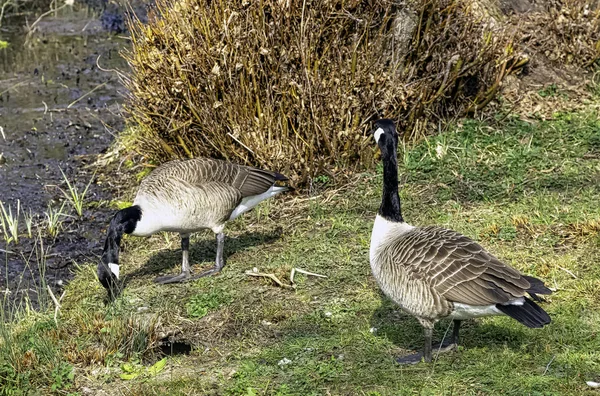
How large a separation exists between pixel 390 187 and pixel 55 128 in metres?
6.93

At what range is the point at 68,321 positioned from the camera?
613 cm

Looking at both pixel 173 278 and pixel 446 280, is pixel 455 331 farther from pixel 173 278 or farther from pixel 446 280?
pixel 173 278

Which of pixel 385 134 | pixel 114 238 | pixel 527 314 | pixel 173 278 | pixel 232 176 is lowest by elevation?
pixel 173 278

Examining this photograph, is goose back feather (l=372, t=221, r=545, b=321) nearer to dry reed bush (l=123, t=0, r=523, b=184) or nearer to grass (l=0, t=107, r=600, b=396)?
grass (l=0, t=107, r=600, b=396)

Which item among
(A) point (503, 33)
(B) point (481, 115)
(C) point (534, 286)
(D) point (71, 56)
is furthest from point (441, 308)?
(D) point (71, 56)

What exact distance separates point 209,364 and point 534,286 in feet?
7.22

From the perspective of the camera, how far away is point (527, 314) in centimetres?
453

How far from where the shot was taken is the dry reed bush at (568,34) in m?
9.75

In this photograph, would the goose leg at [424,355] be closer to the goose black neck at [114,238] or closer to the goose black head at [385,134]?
the goose black head at [385,134]

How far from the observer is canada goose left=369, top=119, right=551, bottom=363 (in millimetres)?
4633

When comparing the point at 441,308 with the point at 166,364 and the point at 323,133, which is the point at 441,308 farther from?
the point at 323,133

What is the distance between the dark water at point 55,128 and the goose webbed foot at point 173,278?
0.99m

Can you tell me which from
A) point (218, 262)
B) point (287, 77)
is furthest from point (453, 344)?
point (287, 77)

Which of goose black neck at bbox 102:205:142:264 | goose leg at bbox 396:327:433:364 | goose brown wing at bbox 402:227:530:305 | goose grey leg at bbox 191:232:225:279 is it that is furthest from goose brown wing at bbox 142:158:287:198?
goose leg at bbox 396:327:433:364
